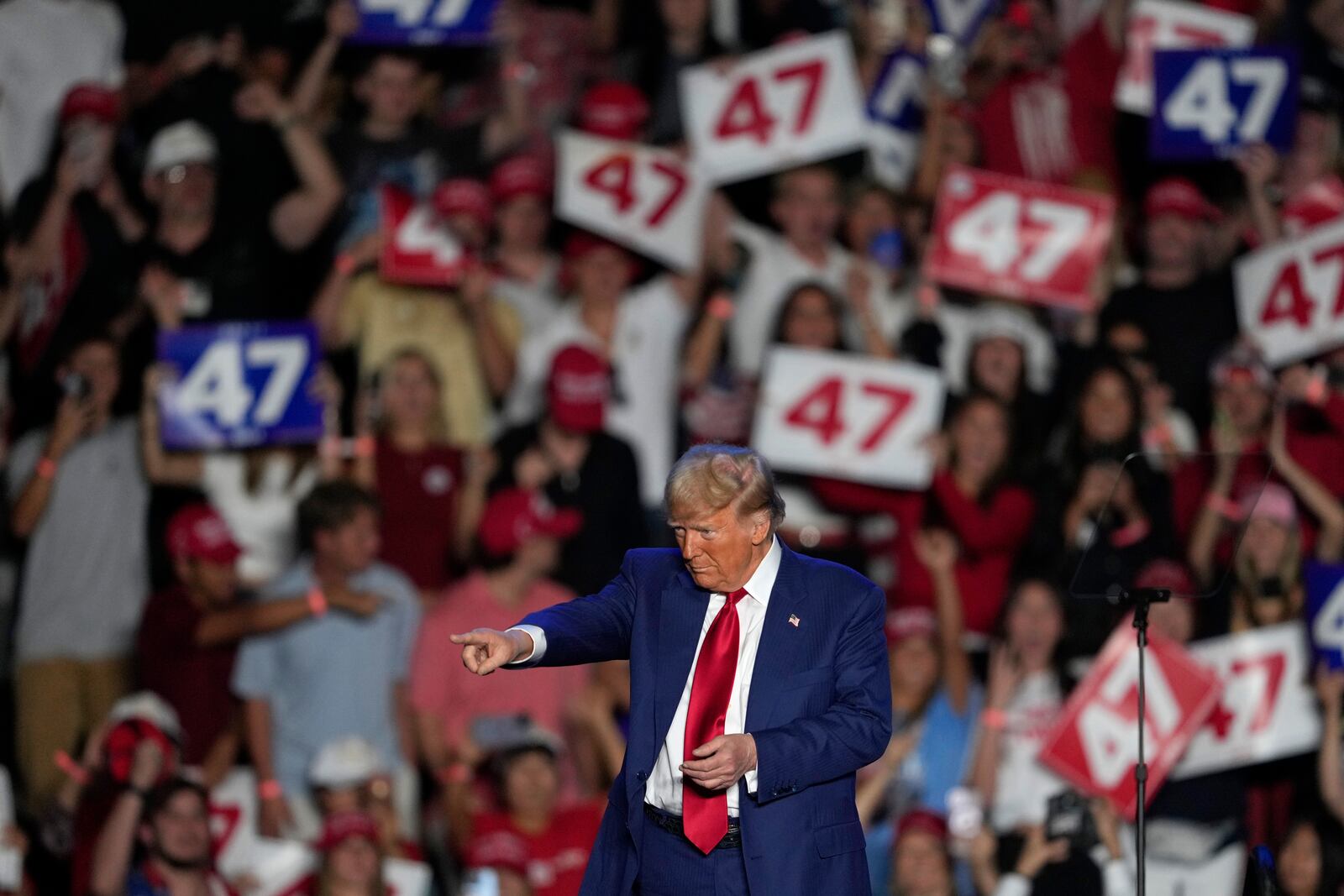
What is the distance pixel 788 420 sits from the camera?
771 cm

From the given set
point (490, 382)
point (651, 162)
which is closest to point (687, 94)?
point (651, 162)

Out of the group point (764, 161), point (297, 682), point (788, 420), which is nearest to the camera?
point (297, 682)

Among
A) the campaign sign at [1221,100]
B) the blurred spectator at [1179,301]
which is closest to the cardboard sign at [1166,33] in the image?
the campaign sign at [1221,100]

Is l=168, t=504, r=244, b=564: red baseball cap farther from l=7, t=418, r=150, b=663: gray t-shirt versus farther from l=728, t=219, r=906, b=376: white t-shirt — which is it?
l=728, t=219, r=906, b=376: white t-shirt

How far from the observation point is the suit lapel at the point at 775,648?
3945mm

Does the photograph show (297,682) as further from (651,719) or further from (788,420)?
(651,719)

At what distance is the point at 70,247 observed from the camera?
25.2ft

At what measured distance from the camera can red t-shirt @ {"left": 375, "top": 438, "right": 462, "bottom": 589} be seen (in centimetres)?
751

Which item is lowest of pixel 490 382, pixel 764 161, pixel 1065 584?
pixel 1065 584

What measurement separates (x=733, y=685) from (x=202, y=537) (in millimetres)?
3664

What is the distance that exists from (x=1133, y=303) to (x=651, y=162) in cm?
195

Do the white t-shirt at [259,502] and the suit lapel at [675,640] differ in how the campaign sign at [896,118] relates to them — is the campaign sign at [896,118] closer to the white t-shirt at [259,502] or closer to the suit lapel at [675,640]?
the white t-shirt at [259,502]

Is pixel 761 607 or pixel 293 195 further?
pixel 293 195

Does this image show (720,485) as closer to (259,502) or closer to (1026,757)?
(1026,757)
